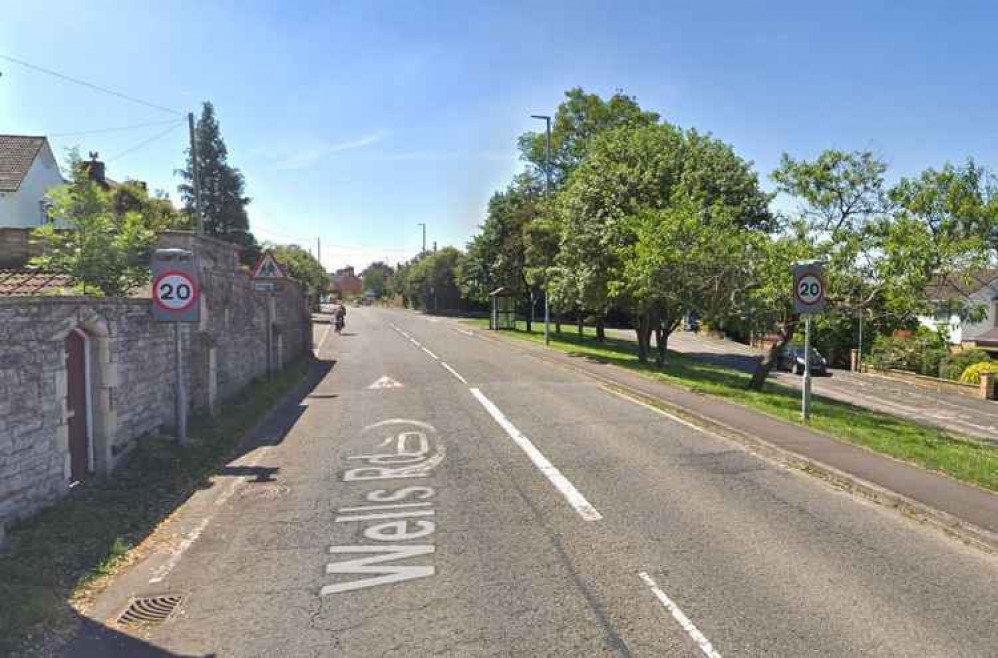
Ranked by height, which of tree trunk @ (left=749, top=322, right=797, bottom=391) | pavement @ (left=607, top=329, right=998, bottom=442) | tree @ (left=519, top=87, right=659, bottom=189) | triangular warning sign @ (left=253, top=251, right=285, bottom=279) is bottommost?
pavement @ (left=607, top=329, right=998, bottom=442)

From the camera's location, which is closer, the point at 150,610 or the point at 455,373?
the point at 150,610

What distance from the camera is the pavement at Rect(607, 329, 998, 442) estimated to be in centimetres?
2267

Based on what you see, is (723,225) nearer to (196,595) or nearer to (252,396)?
(252,396)

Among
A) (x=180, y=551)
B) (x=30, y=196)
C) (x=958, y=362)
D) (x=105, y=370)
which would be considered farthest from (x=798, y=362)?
(x=30, y=196)

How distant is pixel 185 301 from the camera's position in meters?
9.65

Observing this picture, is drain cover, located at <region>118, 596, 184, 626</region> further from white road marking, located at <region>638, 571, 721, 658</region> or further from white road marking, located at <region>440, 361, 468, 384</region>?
white road marking, located at <region>440, 361, 468, 384</region>

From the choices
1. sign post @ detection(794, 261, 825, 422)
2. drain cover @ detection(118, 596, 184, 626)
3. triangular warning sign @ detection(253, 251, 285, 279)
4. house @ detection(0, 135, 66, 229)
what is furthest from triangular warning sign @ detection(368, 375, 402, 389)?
house @ detection(0, 135, 66, 229)

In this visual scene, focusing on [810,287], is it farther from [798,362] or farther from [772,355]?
[798,362]

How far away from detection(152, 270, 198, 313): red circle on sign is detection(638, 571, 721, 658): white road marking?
736 cm

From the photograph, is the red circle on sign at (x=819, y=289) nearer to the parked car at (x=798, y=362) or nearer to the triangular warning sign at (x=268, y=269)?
the triangular warning sign at (x=268, y=269)

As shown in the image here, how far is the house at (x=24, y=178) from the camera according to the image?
101ft

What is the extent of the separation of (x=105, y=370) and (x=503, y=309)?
41084 millimetres

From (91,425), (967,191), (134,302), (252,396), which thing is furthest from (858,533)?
(252,396)

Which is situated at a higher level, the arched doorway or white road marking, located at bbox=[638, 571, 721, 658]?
the arched doorway
